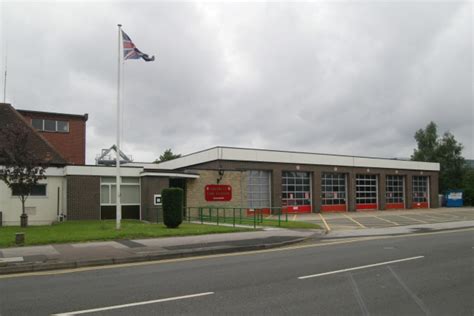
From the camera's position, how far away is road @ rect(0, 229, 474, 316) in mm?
6492

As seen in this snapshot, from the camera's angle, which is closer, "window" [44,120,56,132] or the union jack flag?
the union jack flag

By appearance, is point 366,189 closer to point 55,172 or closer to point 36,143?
point 55,172

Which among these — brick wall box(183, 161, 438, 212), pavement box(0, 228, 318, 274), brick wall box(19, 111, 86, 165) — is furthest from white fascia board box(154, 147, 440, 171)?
pavement box(0, 228, 318, 274)

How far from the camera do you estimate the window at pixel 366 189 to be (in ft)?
148

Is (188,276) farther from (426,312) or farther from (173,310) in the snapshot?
(426,312)

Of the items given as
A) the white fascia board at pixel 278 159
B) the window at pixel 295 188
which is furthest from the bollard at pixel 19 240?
the window at pixel 295 188

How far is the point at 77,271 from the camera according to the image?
10.0 metres

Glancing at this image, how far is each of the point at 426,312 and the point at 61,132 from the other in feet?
117

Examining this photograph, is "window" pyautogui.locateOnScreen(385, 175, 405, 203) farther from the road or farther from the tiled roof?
the road

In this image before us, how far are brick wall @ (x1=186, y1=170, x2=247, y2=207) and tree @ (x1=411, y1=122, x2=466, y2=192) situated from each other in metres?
45.5

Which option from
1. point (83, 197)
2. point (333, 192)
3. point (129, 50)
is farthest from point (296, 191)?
point (129, 50)

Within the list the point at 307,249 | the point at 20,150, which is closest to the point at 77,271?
the point at 307,249

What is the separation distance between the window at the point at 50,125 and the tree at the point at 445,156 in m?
56.3

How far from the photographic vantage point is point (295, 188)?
131ft
